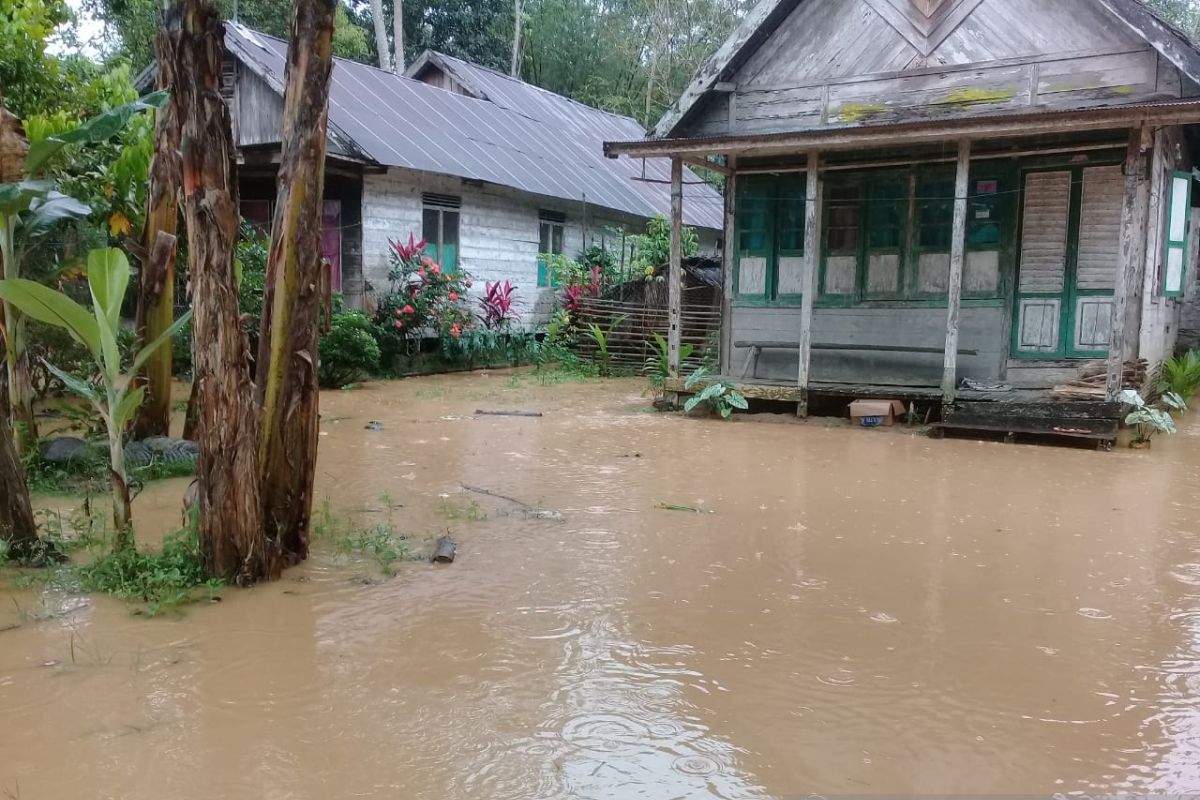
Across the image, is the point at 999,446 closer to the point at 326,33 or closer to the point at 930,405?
the point at 930,405

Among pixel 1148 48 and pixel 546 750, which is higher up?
pixel 1148 48

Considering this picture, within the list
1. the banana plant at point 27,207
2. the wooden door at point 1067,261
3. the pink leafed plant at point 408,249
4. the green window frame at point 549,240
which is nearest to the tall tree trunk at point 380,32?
the green window frame at point 549,240

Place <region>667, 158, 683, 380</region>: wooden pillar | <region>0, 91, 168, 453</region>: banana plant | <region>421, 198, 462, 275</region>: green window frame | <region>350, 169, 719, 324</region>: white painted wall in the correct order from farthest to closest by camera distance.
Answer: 1. <region>421, 198, 462, 275</region>: green window frame
2. <region>350, 169, 719, 324</region>: white painted wall
3. <region>667, 158, 683, 380</region>: wooden pillar
4. <region>0, 91, 168, 453</region>: banana plant

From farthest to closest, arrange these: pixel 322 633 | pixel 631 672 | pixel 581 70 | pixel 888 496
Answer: pixel 581 70, pixel 888 496, pixel 322 633, pixel 631 672

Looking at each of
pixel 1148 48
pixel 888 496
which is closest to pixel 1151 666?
pixel 888 496

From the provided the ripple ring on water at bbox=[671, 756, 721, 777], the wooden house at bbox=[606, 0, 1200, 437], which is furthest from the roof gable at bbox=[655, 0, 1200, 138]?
the ripple ring on water at bbox=[671, 756, 721, 777]

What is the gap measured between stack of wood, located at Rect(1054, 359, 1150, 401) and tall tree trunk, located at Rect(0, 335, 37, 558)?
9.04 metres

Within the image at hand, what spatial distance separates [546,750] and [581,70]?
33358 millimetres

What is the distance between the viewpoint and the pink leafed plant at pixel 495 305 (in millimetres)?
15758

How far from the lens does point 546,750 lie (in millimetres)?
2836

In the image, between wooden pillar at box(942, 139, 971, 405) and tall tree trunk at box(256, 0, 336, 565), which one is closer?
tall tree trunk at box(256, 0, 336, 565)

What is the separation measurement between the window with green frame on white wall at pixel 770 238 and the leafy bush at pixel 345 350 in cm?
521

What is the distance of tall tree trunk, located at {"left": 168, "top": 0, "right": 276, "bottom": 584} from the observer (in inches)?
158

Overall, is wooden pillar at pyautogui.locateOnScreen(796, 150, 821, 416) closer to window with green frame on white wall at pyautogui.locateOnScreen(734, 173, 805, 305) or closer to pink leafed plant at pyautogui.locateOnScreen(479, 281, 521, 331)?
window with green frame on white wall at pyautogui.locateOnScreen(734, 173, 805, 305)
